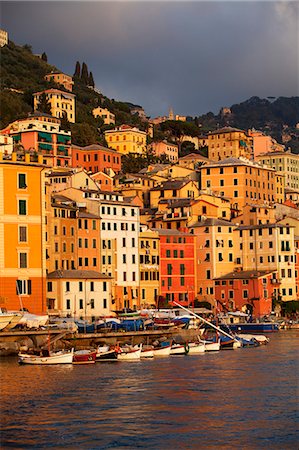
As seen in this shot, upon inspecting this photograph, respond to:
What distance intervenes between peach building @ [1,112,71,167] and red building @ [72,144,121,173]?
1775 mm

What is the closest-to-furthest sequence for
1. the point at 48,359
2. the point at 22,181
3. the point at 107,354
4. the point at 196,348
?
the point at 48,359, the point at 107,354, the point at 196,348, the point at 22,181

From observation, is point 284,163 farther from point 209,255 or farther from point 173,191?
point 209,255

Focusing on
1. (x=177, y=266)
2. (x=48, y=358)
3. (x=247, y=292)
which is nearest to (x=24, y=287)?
(x=48, y=358)

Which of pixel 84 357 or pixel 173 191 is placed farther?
pixel 173 191

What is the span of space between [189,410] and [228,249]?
6651 cm

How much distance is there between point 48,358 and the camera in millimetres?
61375

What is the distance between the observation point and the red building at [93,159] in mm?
138375

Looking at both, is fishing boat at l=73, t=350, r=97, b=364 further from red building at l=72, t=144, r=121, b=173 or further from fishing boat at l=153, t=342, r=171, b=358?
red building at l=72, t=144, r=121, b=173

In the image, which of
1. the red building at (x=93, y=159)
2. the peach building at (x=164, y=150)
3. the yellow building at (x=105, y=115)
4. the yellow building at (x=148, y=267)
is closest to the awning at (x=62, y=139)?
the red building at (x=93, y=159)

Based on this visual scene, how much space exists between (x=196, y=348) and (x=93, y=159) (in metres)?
71.9

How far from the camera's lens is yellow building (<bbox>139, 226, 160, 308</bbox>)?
327ft

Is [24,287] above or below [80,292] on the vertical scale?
above

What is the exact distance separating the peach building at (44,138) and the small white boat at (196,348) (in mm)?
59789

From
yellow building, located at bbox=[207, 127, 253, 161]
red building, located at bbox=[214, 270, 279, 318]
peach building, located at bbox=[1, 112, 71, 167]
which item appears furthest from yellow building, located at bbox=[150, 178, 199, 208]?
yellow building, located at bbox=[207, 127, 253, 161]
